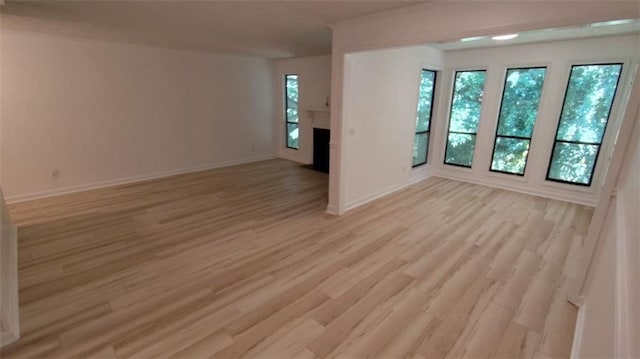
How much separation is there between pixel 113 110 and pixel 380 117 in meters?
4.59

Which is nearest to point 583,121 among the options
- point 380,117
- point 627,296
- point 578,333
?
point 380,117

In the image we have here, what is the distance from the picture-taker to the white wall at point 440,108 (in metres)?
4.06

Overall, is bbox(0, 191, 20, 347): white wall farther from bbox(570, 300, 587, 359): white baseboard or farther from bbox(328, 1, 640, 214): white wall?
bbox(570, 300, 587, 359): white baseboard

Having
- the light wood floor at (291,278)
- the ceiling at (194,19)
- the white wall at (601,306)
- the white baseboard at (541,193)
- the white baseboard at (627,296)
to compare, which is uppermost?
the ceiling at (194,19)

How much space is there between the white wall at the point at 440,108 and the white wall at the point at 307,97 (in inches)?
80.4

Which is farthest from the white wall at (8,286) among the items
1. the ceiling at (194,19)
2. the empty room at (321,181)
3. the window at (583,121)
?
the window at (583,121)

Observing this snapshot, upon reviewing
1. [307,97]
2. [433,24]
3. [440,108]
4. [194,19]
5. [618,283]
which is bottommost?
[618,283]

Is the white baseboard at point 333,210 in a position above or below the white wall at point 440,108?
below

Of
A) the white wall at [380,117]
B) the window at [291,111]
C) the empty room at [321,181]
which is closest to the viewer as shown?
the empty room at [321,181]

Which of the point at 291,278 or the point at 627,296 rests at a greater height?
the point at 627,296

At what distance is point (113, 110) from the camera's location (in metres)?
5.11

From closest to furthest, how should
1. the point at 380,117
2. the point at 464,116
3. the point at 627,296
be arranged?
the point at 627,296
the point at 380,117
the point at 464,116

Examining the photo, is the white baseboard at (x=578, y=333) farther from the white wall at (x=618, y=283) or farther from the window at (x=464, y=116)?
the window at (x=464, y=116)

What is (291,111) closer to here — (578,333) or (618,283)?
→ (578,333)
